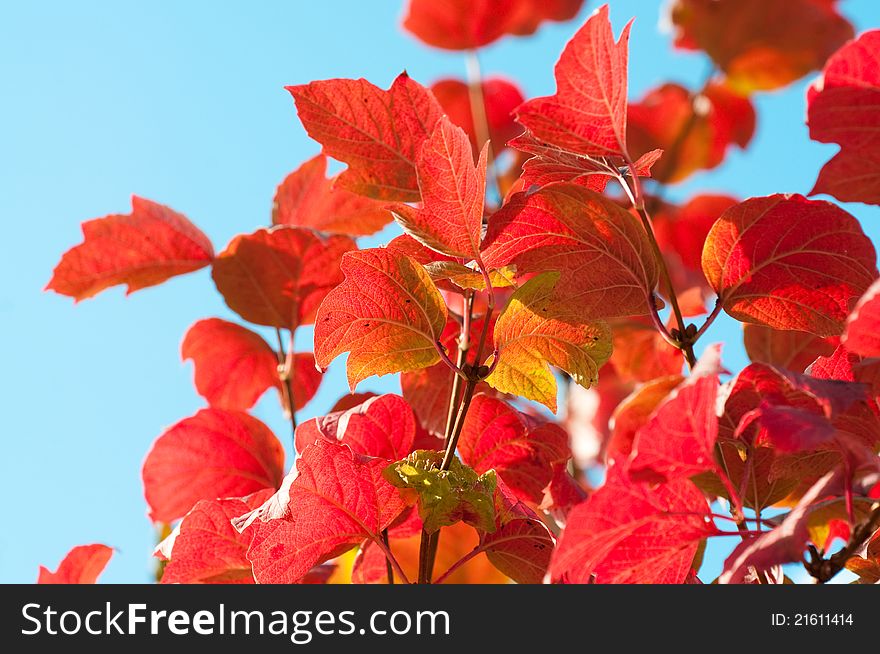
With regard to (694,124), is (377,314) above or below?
below

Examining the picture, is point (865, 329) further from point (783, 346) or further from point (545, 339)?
point (783, 346)

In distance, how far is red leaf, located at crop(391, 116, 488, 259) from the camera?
656 millimetres

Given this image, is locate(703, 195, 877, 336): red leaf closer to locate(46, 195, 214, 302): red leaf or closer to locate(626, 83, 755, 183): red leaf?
locate(46, 195, 214, 302): red leaf

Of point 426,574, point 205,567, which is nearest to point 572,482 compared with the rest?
point 426,574

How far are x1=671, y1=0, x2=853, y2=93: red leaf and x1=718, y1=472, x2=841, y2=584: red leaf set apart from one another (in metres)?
1.61

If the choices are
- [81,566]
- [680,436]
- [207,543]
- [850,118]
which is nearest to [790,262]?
[850,118]

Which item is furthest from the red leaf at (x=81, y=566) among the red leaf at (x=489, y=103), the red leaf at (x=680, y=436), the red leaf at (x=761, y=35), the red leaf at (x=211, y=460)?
the red leaf at (x=761, y=35)

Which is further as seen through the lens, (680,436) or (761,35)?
(761,35)

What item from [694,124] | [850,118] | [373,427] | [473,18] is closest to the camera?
[850,118]

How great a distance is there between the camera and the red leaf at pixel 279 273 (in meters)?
1.03

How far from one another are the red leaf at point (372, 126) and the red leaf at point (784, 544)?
440 millimetres

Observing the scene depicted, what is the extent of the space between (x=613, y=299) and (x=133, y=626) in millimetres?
433

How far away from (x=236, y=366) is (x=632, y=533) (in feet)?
2.41

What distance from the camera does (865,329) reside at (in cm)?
57
